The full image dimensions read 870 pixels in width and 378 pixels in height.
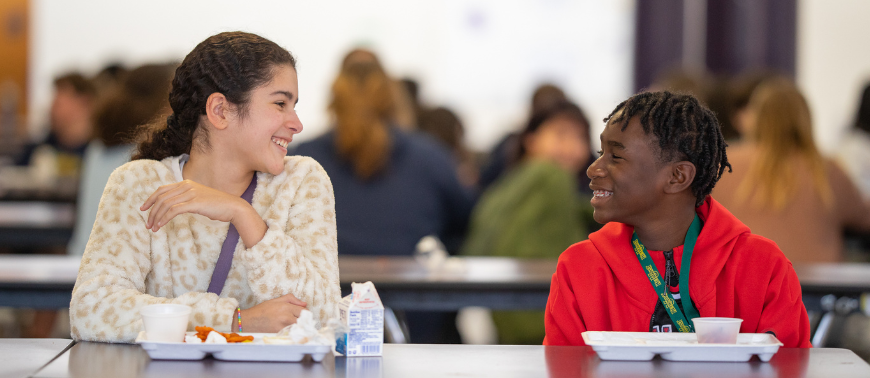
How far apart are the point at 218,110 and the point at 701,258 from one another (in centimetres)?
99

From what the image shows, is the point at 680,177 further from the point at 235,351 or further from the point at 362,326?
the point at 235,351

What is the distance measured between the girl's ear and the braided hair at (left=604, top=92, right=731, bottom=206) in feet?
2.59

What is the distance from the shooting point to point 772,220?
10.8 feet

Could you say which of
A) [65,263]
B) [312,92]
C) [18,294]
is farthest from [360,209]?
[312,92]

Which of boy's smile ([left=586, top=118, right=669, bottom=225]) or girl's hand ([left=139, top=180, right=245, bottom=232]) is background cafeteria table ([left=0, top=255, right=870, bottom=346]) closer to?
boy's smile ([left=586, top=118, right=669, bottom=225])

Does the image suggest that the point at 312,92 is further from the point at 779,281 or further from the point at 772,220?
the point at 779,281

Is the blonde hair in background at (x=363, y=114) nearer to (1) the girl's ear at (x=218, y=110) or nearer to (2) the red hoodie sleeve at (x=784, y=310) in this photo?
(1) the girl's ear at (x=218, y=110)

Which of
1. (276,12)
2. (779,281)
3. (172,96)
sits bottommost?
(779,281)

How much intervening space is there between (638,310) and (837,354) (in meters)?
0.35

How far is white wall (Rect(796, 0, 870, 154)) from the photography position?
6738 millimetres

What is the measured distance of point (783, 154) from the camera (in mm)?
3258

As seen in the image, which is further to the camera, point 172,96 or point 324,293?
point 172,96

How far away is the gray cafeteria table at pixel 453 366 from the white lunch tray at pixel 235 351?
1 cm

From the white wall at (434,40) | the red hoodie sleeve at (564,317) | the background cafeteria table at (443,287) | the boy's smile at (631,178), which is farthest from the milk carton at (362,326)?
the white wall at (434,40)
